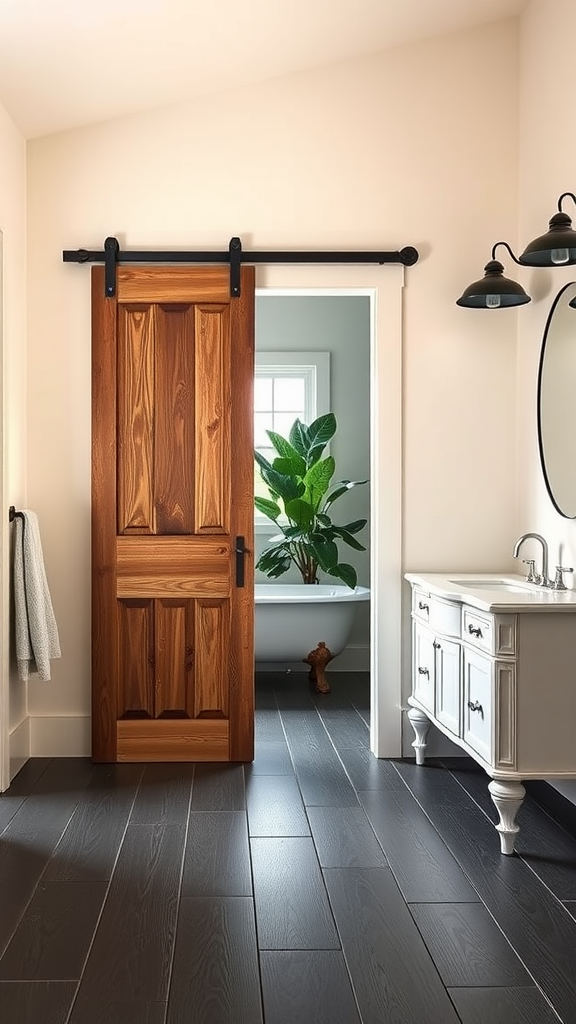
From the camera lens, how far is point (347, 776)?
13.7ft

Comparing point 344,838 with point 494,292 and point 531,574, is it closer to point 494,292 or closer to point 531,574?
point 531,574

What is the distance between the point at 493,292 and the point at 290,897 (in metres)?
2.38

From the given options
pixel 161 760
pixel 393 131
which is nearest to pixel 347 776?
pixel 161 760

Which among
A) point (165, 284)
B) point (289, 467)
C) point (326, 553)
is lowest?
point (326, 553)

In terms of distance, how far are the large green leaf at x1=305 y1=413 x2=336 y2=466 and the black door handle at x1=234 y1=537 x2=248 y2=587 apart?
1995mm

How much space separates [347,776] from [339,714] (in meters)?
1.20

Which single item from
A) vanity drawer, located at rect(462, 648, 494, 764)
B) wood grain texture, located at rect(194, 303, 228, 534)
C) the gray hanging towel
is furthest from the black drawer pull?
the gray hanging towel

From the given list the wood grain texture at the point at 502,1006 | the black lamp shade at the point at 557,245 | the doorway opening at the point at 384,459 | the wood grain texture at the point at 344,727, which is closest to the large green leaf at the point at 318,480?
the wood grain texture at the point at 344,727

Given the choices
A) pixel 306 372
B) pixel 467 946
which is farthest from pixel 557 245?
pixel 306 372

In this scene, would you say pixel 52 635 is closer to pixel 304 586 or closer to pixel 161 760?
pixel 161 760

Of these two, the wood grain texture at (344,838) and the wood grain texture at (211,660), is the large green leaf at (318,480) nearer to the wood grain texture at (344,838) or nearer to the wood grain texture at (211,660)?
the wood grain texture at (211,660)

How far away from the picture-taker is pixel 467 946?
256cm

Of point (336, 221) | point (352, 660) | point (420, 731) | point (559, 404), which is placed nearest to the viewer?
point (559, 404)

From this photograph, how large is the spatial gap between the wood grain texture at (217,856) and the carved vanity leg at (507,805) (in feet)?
2.75
